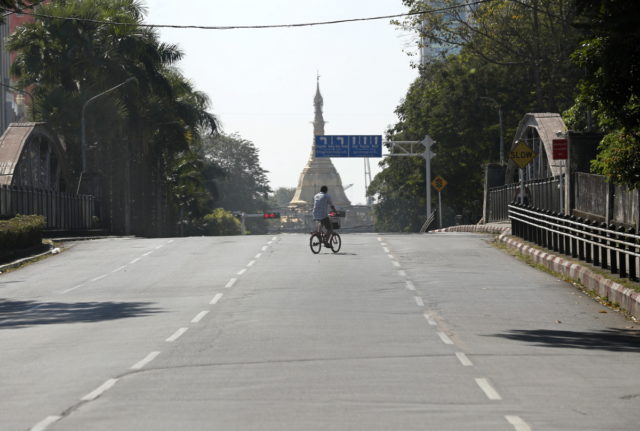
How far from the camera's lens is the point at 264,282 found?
2423cm

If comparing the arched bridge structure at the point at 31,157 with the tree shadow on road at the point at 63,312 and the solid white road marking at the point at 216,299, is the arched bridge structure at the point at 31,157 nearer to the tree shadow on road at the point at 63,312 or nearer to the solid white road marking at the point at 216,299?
the tree shadow on road at the point at 63,312

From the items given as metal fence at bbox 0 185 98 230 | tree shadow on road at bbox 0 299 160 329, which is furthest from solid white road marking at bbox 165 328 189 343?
metal fence at bbox 0 185 98 230

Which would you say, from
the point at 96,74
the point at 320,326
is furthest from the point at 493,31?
the point at 320,326

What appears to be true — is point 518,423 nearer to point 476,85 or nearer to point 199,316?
point 199,316

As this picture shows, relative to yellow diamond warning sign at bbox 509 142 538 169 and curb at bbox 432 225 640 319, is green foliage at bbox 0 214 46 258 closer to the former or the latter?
curb at bbox 432 225 640 319

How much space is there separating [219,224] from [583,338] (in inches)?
4128

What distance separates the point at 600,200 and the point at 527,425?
2365 centimetres

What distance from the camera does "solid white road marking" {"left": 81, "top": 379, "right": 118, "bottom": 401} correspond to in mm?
10355

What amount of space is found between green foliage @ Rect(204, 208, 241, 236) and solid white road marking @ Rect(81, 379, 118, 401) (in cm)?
9930

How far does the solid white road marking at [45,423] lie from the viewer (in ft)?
29.1

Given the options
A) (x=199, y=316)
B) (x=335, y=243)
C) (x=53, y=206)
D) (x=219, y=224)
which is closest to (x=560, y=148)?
(x=335, y=243)

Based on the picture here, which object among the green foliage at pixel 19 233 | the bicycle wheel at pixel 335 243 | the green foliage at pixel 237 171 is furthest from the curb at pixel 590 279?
the green foliage at pixel 237 171

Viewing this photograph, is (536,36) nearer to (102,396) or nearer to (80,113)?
(80,113)

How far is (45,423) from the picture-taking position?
29.8 ft
